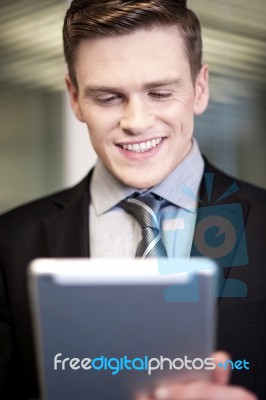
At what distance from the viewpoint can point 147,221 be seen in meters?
0.95

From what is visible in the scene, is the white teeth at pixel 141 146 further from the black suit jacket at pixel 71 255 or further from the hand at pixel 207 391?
the hand at pixel 207 391

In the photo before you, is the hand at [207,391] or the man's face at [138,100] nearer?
the hand at [207,391]

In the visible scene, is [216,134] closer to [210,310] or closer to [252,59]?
[252,59]

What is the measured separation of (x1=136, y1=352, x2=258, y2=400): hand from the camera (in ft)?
2.10

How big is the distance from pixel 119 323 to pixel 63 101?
0.89 m

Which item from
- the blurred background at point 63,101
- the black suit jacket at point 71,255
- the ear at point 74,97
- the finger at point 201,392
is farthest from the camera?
the blurred background at point 63,101

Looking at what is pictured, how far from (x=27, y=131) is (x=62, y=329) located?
90 centimetres

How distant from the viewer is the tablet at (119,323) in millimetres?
659

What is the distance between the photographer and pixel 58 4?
1.42 metres

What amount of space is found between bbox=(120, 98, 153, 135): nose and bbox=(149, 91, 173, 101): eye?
19 mm

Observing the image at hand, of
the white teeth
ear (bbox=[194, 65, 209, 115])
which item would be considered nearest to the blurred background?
ear (bbox=[194, 65, 209, 115])
